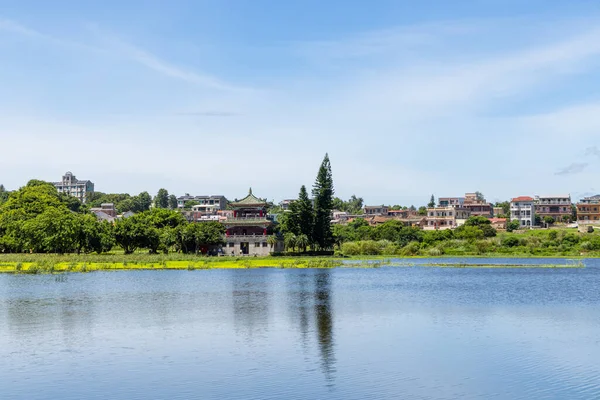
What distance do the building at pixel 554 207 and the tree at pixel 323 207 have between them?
3542 inches

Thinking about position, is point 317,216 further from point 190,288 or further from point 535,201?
point 535,201

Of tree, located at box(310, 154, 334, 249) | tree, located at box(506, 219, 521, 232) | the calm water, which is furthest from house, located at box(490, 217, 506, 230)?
the calm water

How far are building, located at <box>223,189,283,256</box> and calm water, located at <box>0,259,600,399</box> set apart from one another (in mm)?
47032

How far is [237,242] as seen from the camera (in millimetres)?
96438

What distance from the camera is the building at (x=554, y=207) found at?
170375mm

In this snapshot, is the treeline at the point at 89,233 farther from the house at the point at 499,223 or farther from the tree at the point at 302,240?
the house at the point at 499,223

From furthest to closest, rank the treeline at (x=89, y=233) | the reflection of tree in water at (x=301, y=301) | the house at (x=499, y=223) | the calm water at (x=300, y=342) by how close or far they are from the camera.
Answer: the house at (x=499, y=223), the treeline at (x=89, y=233), the reflection of tree in water at (x=301, y=301), the calm water at (x=300, y=342)

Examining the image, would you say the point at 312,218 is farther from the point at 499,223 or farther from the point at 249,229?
the point at 499,223

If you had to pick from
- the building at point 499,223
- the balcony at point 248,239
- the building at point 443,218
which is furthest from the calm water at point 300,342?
the building at point 443,218

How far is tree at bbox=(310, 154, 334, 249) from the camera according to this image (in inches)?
3757

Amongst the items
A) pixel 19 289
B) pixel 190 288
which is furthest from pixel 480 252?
pixel 19 289

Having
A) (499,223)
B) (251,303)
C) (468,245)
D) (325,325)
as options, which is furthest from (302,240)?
(499,223)

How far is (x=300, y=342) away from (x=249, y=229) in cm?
7246

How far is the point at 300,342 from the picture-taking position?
2683 centimetres
